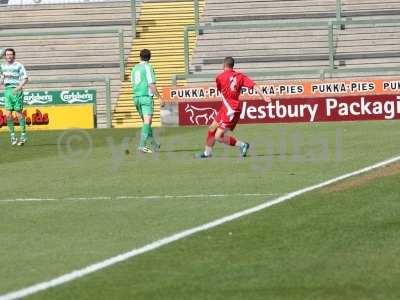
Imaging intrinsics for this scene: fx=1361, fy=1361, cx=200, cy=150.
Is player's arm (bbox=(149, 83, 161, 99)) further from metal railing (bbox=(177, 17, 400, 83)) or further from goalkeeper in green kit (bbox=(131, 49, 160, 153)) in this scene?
metal railing (bbox=(177, 17, 400, 83))

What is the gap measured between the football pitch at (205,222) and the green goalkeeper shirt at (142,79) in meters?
1.33

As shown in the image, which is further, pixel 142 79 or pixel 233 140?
pixel 142 79

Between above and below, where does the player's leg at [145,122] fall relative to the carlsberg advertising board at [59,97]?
above

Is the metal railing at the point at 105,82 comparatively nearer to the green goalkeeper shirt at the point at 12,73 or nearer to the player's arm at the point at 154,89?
the green goalkeeper shirt at the point at 12,73

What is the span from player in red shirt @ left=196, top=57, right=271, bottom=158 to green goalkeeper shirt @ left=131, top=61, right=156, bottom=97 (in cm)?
215

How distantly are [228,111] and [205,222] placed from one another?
8919mm

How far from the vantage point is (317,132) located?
2853cm

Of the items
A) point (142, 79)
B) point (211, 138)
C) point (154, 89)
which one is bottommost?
point (211, 138)

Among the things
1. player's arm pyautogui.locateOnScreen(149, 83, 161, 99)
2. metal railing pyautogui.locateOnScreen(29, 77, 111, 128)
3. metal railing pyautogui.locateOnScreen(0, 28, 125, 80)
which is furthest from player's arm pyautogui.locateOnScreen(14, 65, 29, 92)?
metal railing pyautogui.locateOnScreen(0, 28, 125, 80)

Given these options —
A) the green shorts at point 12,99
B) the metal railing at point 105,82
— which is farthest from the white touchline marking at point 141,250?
the metal railing at point 105,82

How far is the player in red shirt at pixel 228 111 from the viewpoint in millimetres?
21156

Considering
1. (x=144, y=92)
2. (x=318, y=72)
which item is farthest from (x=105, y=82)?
(x=144, y=92)

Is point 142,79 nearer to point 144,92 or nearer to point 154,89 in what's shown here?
point 144,92

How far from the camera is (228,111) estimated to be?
21266mm
